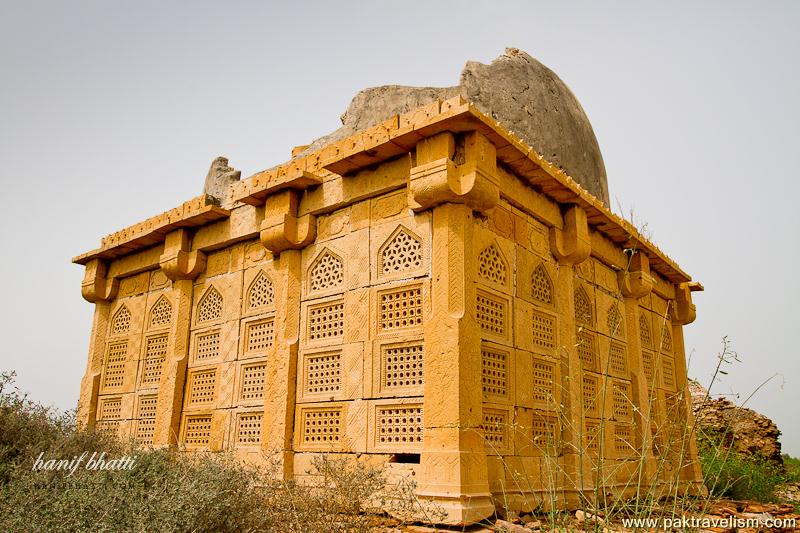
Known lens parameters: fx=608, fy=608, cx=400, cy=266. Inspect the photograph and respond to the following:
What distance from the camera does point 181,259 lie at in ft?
29.8

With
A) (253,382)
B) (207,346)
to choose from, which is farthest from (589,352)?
(207,346)

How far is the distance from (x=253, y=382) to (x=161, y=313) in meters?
2.73

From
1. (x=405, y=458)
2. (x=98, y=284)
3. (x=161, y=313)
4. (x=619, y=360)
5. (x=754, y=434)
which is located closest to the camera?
(x=405, y=458)

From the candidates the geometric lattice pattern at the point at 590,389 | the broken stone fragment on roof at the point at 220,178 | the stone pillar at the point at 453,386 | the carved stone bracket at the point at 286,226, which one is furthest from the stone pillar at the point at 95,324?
the geometric lattice pattern at the point at 590,389

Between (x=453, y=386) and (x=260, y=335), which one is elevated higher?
(x=260, y=335)

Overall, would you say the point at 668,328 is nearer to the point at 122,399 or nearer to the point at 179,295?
the point at 179,295

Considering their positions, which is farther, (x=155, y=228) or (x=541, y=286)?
(x=155, y=228)

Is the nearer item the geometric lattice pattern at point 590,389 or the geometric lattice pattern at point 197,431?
the geometric lattice pattern at point 590,389

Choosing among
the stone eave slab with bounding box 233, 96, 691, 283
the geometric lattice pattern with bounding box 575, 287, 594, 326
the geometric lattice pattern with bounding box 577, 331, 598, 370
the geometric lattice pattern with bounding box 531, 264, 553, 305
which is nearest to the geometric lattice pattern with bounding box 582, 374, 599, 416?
the geometric lattice pattern with bounding box 577, 331, 598, 370

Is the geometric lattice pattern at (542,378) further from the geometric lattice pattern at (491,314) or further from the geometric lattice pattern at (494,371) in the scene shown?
the geometric lattice pattern at (491,314)

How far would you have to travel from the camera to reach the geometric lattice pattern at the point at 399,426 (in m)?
6.03

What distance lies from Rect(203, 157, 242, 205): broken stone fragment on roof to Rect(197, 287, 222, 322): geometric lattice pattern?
1369mm

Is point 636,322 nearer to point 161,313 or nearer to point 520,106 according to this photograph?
point 520,106

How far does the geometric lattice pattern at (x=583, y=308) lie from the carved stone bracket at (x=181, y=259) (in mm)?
5440
